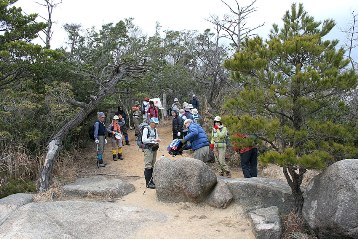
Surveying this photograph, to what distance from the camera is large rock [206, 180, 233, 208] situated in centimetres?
734

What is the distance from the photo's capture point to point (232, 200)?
24.5ft

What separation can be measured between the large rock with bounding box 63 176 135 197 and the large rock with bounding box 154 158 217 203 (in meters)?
1.17

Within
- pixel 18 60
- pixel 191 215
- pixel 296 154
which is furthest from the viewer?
pixel 18 60

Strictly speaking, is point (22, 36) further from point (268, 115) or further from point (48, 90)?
point (268, 115)

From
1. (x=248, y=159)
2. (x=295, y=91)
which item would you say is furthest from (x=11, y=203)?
(x=295, y=91)

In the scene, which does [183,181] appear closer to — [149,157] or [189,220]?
[189,220]

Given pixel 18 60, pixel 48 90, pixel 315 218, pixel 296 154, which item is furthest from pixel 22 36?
pixel 315 218

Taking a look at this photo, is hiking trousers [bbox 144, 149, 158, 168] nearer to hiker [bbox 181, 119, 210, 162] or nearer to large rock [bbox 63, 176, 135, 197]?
large rock [bbox 63, 176, 135, 197]

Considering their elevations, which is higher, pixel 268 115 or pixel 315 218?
pixel 268 115

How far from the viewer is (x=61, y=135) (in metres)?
10.5

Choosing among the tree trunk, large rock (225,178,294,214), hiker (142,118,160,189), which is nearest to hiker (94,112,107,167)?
the tree trunk

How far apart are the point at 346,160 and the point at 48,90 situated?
8.53 metres

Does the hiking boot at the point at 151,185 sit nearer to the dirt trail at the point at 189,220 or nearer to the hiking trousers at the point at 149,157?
the dirt trail at the point at 189,220

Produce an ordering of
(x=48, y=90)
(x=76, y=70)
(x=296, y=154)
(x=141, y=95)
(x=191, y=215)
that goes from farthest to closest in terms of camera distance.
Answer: (x=141, y=95) → (x=76, y=70) → (x=48, y=90) → (x=191, y=215) → (x=296, y=154)
